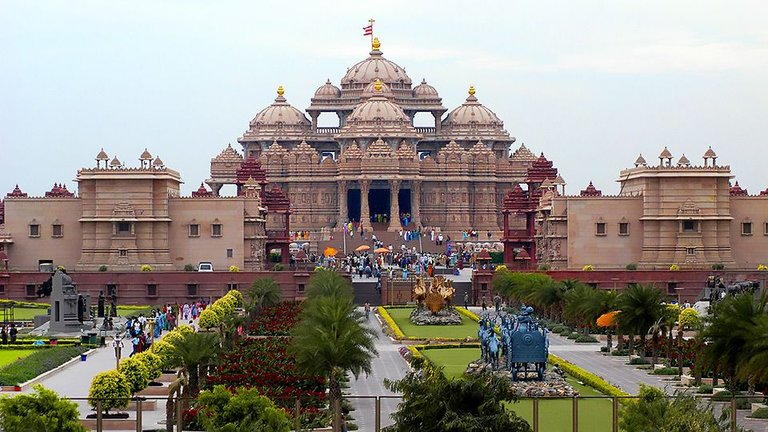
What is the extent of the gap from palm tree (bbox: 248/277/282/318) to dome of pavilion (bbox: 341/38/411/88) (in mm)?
66301

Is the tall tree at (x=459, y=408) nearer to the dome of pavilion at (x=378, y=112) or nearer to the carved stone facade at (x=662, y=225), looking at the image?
the carved stone facade at (x=662, y=225)

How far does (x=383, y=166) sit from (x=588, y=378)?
265 feet

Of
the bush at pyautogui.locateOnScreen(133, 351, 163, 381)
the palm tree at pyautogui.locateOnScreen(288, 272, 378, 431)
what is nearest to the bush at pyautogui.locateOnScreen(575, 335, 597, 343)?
the palm tree at pyautogui.locateOnScreen(288, 272, 378, 431)

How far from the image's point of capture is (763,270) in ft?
280

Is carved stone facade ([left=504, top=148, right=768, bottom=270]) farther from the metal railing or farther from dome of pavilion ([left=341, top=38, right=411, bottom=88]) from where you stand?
dome of pavilion ([left=341, top=38, right=411, bottom=88])

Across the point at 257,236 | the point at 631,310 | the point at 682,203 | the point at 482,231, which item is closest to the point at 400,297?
the point at 257,236

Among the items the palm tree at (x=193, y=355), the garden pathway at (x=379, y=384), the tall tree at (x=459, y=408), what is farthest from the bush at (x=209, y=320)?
the tall tree at (x=459, y=408)

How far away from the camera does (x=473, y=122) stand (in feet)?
463

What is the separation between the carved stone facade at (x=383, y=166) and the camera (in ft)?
417

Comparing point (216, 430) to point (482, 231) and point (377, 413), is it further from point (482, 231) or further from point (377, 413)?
point (482, 231)

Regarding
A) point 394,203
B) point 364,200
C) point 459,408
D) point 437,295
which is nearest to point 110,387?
point 459,408

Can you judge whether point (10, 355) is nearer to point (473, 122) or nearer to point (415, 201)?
point (415, 201)

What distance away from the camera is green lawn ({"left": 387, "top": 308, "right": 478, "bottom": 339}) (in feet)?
208

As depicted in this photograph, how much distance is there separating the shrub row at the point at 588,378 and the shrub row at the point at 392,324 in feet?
35.2
